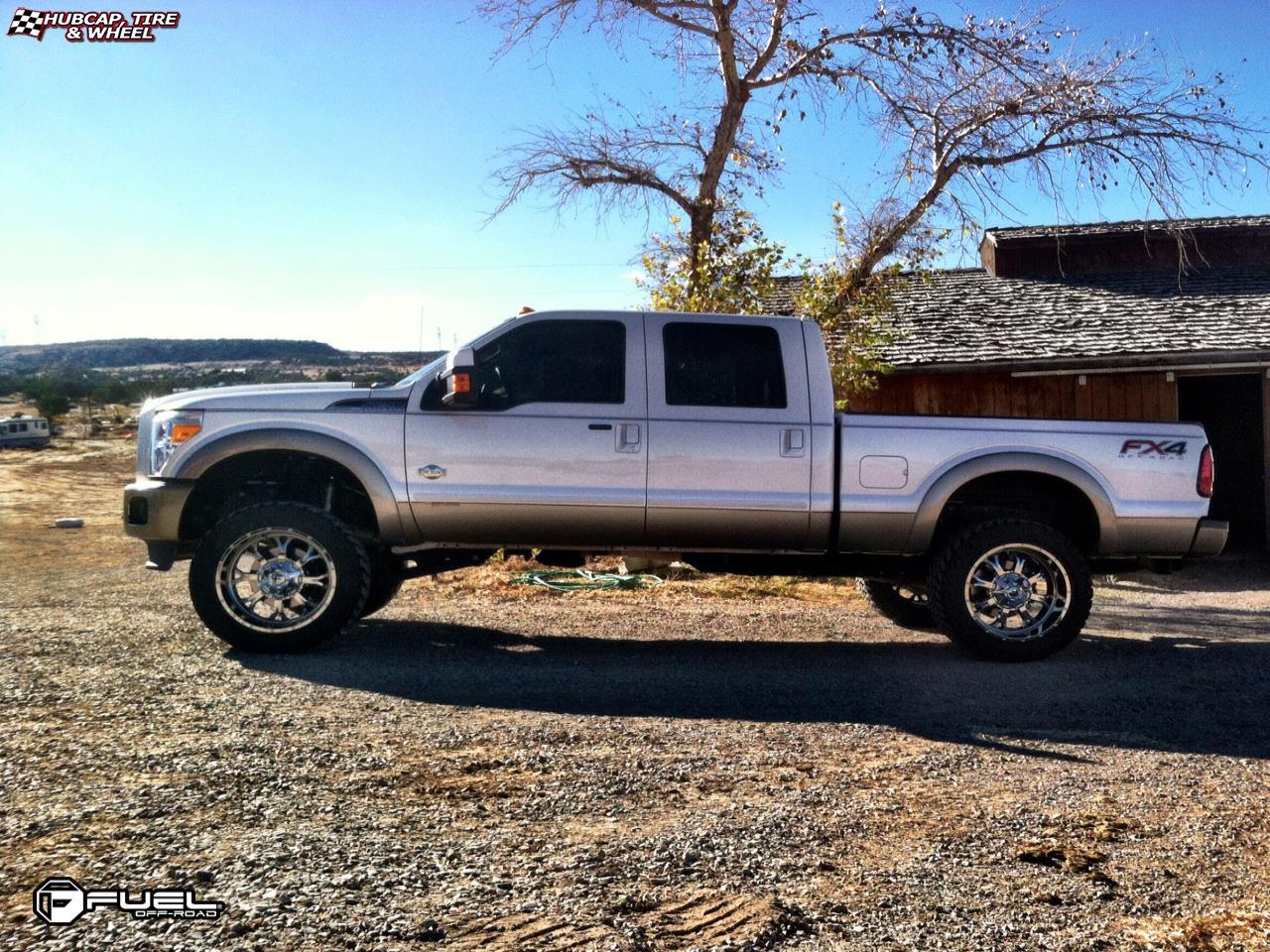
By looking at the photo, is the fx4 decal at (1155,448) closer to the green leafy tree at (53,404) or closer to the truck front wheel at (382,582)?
the truck front wheel at (382,582)

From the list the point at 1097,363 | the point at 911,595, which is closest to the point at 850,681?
the point at 911,595

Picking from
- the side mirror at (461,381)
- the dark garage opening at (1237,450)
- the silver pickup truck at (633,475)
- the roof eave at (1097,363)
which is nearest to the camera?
the side mirror at (461,381)

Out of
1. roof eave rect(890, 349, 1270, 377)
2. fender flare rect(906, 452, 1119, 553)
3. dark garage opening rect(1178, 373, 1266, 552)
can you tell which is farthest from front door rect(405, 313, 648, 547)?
dark garage opening rect(1178, 373, 1266, 552)

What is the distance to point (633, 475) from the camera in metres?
6.41

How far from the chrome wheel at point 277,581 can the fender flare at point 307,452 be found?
44cm

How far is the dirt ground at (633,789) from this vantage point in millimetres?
3027

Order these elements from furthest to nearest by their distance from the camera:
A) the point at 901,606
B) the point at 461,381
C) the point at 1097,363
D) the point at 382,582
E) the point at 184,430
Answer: the point at 1097,363
the point at 901,606
the point at 382,582
the point at 184,430
the point at 461,381

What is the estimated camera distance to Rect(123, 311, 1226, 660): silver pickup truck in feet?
20.8

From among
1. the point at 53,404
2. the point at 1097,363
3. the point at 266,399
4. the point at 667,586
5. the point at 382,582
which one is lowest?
the point at 667,586

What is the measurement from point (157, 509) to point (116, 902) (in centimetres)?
373

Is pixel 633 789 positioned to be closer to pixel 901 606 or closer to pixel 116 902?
pixel 116 902

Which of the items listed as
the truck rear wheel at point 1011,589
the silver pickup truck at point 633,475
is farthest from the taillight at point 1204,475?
the truck rear wheel at point 1011,589

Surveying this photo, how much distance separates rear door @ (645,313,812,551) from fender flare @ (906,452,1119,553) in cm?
72

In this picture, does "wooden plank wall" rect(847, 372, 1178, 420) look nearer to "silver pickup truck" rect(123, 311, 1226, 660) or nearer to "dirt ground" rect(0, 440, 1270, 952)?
"dirt ground" rect(0, 440, 1270, 952)
